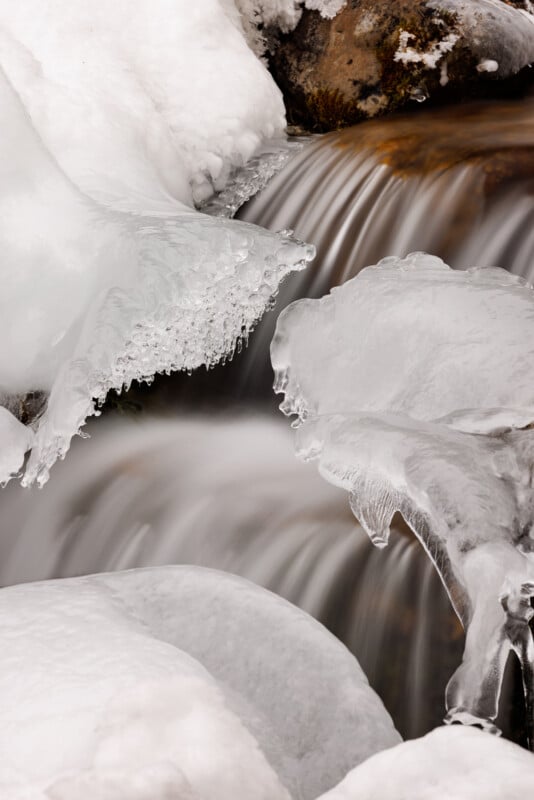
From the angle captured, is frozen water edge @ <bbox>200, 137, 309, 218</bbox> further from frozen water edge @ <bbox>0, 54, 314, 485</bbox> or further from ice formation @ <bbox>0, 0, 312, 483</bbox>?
frozen water edge @ <bbox>0, 54, 314, 485</bbox>

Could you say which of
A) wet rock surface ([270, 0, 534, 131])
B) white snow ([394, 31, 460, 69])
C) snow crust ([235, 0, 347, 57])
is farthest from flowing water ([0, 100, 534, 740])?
snow crust ([235, 0, 347, 57])

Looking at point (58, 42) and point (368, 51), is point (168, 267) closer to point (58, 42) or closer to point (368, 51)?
point (58, 42)

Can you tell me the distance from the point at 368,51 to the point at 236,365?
1843 mm

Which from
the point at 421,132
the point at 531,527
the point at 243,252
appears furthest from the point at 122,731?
the point at 421,132

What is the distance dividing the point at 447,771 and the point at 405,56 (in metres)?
3.68

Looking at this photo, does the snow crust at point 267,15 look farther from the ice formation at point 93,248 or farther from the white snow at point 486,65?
the ice formation at point 93,248

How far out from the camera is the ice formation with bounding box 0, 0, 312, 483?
2090 millimetres

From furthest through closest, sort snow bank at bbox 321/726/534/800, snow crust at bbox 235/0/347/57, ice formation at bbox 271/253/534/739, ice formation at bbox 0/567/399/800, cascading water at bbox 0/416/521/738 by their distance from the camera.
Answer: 1. snow crust at bbox 235/0/347/57
2. cascading water at bbox 0/416/521/738
3. ice formation at bbox 271/253/534/739
4. ice formation at bbox 0/567/399/800
5. snow bank at bbox 321/726/534/800

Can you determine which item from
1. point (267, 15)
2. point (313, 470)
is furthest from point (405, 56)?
point (313, 470)

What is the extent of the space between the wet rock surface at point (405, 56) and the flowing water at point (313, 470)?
0.68 feet

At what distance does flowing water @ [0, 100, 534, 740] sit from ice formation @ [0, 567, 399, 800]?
21.5 inches

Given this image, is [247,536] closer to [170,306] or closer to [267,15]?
[170,306]

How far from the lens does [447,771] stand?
0.92 m

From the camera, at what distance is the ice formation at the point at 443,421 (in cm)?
127
